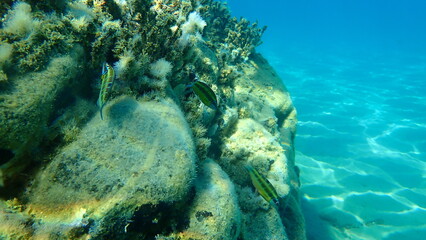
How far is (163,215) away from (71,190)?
833 mm

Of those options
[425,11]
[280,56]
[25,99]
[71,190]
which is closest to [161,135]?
[71,190]

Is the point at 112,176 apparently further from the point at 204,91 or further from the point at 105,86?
the point at 204,91

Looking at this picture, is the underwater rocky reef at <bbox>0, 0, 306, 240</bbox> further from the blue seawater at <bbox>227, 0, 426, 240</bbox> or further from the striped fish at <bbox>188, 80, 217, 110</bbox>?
the blue seawater at <bbox>227, 0, 426, 240</bbox>

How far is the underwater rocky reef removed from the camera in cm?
208

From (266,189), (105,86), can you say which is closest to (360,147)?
(266,189)

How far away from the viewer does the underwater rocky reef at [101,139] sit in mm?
2078

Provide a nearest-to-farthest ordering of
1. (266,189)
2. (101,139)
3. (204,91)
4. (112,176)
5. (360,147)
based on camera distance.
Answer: (112,176)
(101,139)
(204,91)
(266,189)
(360,147)

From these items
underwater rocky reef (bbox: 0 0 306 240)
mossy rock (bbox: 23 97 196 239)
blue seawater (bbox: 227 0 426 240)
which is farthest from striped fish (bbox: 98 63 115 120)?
blue seawater (bbox: 227 0 426 240)

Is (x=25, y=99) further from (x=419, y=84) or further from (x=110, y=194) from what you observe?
(x=419, y=84)

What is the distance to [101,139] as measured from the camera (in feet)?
7.91

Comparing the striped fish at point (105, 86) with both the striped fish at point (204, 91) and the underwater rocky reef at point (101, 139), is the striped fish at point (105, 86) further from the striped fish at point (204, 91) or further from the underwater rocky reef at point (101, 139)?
the striped fish at point (204, 91)

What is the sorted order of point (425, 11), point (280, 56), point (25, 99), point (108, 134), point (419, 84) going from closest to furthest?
point (25, 99)
point (108, 134)
point (419, 84)
point (280, 56)
point (425, 11)

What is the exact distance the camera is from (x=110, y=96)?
2.84 meters

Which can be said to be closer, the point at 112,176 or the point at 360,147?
the point at 112,176
